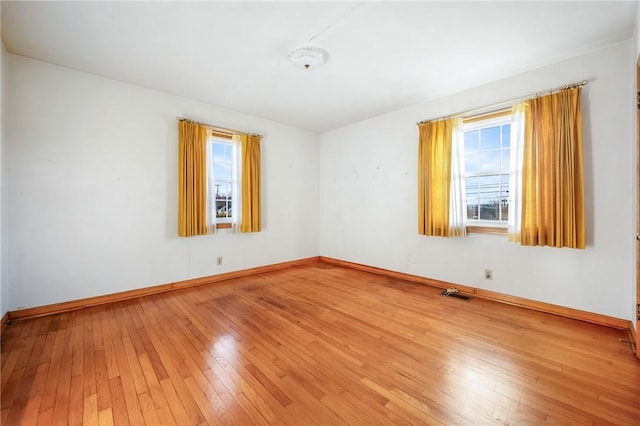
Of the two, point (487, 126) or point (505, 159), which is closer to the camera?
point (505, 159)

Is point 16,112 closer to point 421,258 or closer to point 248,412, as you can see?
point 248,412

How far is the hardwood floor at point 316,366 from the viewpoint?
1.41m

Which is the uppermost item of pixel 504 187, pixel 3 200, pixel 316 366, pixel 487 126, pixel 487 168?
pixel 487 126

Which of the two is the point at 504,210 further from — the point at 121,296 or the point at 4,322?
the point at 4,322

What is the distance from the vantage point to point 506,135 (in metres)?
3.18

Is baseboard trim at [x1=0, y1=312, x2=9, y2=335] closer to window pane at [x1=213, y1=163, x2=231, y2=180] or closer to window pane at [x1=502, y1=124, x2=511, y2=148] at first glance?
window pane at [x1=213, y1=163, x2=231, y2=180]

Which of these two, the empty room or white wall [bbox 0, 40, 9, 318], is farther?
white wall [bbox 0, 40, 9, 318]

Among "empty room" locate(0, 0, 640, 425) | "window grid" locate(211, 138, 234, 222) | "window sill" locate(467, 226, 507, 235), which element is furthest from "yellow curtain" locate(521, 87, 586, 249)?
"window grid" locate(211, 138, 234, 222)

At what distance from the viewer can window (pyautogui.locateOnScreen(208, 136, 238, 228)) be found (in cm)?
410

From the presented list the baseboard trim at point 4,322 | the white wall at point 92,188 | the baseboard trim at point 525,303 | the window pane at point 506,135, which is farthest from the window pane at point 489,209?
the baseboard trim at point 4,322

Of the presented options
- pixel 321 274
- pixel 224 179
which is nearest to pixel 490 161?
pixel 321 274

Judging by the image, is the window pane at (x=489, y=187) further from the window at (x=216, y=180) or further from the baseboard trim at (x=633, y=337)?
the window at (x=216, y=180)

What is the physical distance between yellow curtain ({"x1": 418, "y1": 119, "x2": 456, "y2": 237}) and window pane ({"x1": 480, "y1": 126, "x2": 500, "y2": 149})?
0.38 meters

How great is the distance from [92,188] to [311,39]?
3018 millimetres
